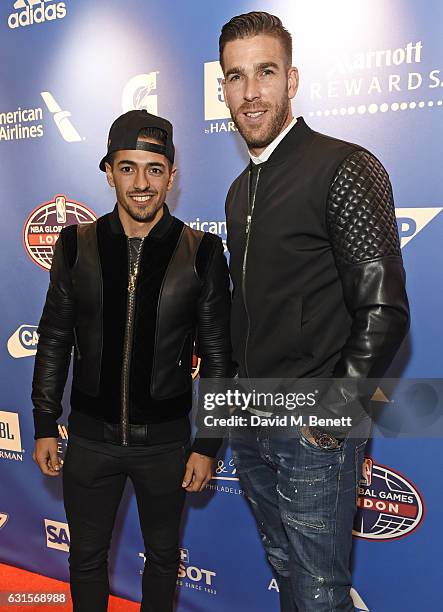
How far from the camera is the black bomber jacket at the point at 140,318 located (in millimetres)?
1724

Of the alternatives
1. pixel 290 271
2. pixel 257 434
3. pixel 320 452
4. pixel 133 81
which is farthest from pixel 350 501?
pixel 133 81

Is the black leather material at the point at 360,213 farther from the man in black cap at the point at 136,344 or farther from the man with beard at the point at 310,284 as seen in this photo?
the man in black cap at the point at 136,344

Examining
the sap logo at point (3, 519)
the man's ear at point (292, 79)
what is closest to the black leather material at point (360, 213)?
the man's ear at point (292, 79)

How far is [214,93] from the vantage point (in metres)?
2.20

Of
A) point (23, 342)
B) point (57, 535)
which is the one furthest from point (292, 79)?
point (57, 535)

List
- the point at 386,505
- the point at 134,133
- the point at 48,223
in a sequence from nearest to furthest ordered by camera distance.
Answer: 1. the point at 134,133
2. the point at 386,505
3. the point at 48,223

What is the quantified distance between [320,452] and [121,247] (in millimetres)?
831

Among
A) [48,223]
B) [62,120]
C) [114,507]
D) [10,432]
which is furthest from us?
[10,432]

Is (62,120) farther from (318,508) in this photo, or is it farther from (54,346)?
(318,508)

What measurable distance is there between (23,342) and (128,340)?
120 cm

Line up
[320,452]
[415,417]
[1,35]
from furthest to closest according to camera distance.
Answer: [1,35]
[415,417]
[320,452]

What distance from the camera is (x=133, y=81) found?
232cm

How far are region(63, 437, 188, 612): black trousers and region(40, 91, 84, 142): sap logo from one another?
1331mm

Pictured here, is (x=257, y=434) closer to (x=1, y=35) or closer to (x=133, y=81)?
(x=133, y=81)
